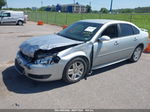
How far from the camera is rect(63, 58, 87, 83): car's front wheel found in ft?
11.9

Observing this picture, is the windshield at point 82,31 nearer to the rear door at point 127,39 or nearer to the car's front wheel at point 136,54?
the rear door at point 127,39

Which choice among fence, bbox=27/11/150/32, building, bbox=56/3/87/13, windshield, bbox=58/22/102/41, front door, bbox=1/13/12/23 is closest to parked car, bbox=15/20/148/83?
windshield, bbox=58/22/102/41

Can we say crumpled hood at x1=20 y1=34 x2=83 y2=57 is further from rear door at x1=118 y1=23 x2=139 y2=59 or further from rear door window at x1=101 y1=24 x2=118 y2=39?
rear door at x1=118 y1=23 x2=139 y2=59

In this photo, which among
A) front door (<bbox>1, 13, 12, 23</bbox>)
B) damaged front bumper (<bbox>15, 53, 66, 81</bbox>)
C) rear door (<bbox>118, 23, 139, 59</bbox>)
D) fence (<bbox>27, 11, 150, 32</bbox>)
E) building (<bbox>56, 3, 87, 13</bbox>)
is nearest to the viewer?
damaged front bumper (<bbox>15, 53, 66, 81</bbox>)

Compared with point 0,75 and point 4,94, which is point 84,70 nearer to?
point 4,94

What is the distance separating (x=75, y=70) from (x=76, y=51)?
0.51 meters

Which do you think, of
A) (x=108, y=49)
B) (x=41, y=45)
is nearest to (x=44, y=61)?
(x=41, y=45)

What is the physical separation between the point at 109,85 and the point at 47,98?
1.61 m

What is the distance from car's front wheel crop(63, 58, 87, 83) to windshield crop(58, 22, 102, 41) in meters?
0.67

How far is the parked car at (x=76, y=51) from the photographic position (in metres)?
3.39

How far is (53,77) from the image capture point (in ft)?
11.5

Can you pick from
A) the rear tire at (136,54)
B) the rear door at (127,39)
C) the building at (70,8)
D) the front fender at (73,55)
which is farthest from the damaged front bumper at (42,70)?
the building at (70,8)

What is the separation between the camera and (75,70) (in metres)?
3.82

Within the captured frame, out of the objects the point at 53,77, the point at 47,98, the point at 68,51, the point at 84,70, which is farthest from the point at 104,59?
the point at 47,98
